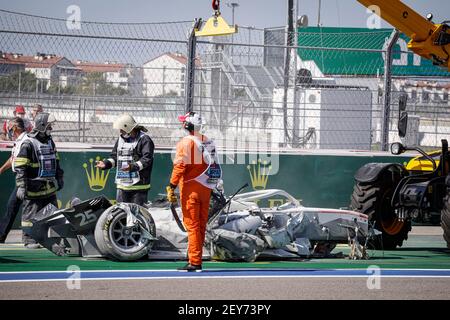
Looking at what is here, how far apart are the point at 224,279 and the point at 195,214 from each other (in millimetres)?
881

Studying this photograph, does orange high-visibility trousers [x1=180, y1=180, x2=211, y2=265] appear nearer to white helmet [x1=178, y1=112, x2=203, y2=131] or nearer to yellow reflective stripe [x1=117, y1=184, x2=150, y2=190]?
white helmet [x1=178, y1=112, x2=203, y2=131]

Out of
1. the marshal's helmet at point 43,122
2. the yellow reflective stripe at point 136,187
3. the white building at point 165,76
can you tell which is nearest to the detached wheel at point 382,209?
the yellow reflective stripe at point 136,187

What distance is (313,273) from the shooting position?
10898 mm

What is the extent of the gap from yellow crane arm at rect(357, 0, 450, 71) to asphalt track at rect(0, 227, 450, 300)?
388 centimetres

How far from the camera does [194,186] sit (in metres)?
10.9

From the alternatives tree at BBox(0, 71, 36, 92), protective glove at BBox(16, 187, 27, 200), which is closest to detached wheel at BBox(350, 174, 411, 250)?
protective glove at BBox(16, 187, 27, 200)

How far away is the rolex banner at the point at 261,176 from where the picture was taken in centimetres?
1522

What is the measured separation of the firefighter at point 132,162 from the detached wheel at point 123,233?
4.35 feet

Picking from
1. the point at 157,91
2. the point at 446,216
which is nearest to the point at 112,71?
the point at 157,91

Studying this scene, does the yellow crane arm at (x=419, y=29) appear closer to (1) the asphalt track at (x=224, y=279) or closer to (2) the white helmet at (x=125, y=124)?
(1) the asphalt track at (x=224, y=279)

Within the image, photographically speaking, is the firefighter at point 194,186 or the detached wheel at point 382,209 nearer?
the firefighter at point 194,186
